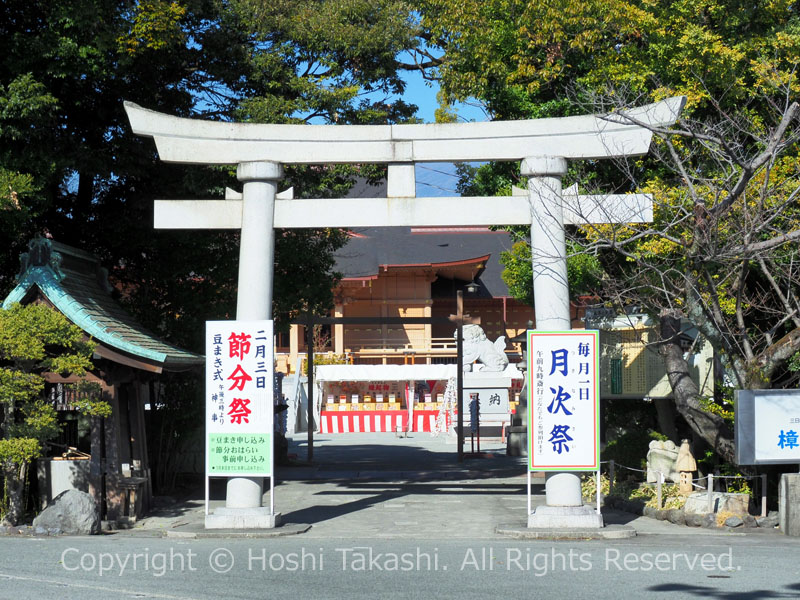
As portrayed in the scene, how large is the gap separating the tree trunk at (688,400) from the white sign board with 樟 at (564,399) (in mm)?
2182

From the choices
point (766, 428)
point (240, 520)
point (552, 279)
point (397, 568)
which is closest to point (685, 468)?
point (766, 428)

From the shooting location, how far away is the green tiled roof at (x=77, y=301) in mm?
12500

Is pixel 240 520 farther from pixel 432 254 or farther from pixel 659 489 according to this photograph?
pixel 432 254

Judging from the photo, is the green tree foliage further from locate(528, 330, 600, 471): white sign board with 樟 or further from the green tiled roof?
locate(528, 330, 600, 471): white sign board with 樟

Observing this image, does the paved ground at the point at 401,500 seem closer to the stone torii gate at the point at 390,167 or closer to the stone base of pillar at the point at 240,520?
the stone base of pillar at the point at 240,520

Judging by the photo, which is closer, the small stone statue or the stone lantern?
the stone lantern

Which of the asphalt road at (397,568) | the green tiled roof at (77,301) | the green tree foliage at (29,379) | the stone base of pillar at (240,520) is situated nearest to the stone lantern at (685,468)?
the asphalt road at (397,568)

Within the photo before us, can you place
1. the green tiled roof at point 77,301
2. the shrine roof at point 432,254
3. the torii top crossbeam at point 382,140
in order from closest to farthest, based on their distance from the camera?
1. the torii top crossbeam at point 382,140
2. the green tiled roof at point 77,301
3. the shrine roof at point 432,254

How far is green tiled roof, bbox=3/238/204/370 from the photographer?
41.0 feet

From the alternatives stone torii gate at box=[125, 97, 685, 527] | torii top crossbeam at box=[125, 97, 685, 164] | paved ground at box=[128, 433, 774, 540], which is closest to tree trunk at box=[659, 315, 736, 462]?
paved ground at box=[128, 433, 774, 540]

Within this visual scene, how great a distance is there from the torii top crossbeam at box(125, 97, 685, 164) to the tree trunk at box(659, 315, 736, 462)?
8.99ft

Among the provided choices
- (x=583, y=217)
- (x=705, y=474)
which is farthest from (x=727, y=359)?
(x=583, y=217)

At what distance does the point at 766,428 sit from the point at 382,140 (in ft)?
20.1

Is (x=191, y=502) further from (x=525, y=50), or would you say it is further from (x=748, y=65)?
(x=748, y=65)
